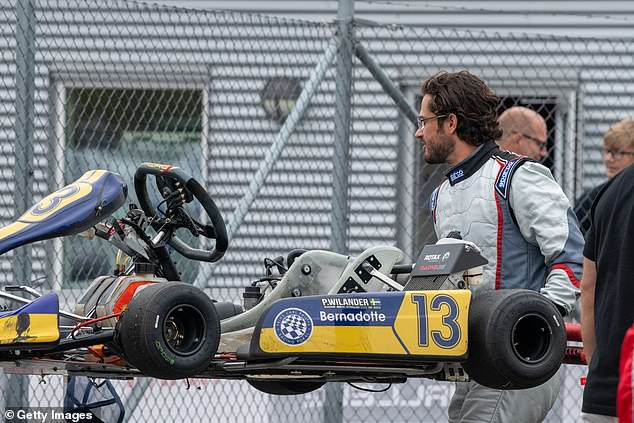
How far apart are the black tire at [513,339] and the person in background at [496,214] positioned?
1.05 feet

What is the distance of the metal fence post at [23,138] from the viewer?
6.60m

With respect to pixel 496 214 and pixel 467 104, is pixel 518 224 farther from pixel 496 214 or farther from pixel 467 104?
pixel 467 104

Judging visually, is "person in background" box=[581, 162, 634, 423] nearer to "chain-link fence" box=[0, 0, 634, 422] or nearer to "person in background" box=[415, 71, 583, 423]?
"person in background" box=[415, 71, 583, 423]

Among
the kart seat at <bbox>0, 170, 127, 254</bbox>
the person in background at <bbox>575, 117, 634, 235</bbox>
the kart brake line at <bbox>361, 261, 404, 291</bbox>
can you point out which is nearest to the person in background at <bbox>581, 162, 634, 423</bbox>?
the kart brake line at <bbox>361, 261, 404, 291</bbox>

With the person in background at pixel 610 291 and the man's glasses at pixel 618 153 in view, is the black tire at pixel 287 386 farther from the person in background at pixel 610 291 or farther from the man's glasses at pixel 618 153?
the man's glasses at pixel 618 153

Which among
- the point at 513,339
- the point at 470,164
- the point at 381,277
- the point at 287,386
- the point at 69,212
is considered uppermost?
the point at 470,164

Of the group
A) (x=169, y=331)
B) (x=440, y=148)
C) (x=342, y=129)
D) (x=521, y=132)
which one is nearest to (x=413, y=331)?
(x=169, y=331)

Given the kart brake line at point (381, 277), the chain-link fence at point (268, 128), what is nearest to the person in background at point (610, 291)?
the kart brake line at point (381, 277)

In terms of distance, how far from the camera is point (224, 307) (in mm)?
4965

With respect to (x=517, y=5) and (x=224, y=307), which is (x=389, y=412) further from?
(x=517, y=5)

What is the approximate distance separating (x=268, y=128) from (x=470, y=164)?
5165 mm

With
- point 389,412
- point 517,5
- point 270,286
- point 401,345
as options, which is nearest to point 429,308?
point 401,345

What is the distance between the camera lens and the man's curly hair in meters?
5.17

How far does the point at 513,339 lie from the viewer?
14.2 ft
